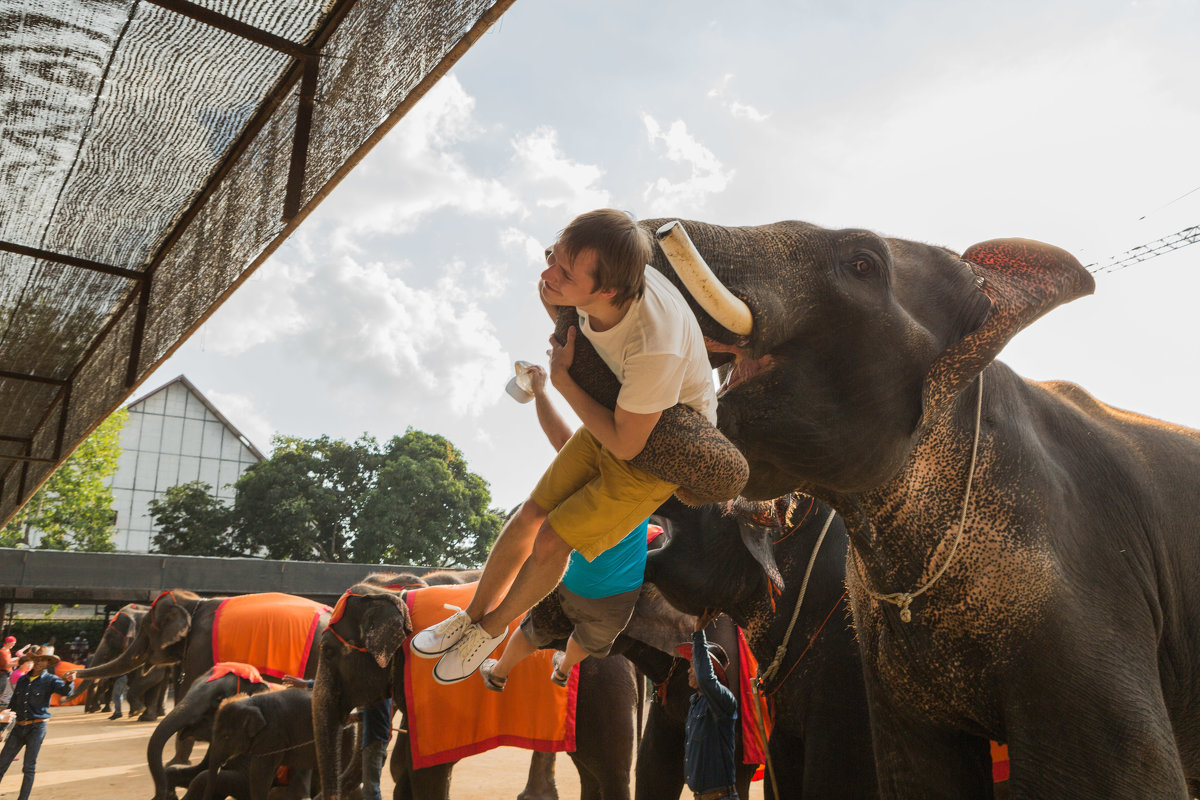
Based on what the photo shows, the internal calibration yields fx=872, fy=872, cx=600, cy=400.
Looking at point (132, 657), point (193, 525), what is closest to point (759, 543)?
point (132, 657)

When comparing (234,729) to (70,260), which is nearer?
(70,260)

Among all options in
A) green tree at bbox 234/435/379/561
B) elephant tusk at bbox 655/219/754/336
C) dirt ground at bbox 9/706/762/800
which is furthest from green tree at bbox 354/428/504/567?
elephant tusk at bbox 655/219/754/336

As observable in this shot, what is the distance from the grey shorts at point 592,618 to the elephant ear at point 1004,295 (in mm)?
1856

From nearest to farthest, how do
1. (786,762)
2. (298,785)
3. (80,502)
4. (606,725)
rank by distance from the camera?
(786,762) < (606,725) < (298,785) < (80,502)

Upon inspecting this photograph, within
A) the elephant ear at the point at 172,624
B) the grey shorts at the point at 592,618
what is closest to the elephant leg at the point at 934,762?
the grey shorts at the point at 592,618

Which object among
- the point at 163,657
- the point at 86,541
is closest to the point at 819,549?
the point at 163,657

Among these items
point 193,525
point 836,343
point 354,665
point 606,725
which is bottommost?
point 606,725

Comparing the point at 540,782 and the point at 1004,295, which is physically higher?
the point at 1004,295

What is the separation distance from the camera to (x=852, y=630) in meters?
3.59

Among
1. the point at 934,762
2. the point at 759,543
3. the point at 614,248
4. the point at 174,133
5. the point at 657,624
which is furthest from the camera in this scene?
the point at 657,624

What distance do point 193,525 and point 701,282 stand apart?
131 ft

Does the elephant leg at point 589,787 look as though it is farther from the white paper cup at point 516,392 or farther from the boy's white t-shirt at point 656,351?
the boy's white t-shirt at point 656,351

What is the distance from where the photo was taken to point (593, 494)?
2381 mm

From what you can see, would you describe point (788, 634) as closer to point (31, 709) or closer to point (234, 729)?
point (234, 729)
